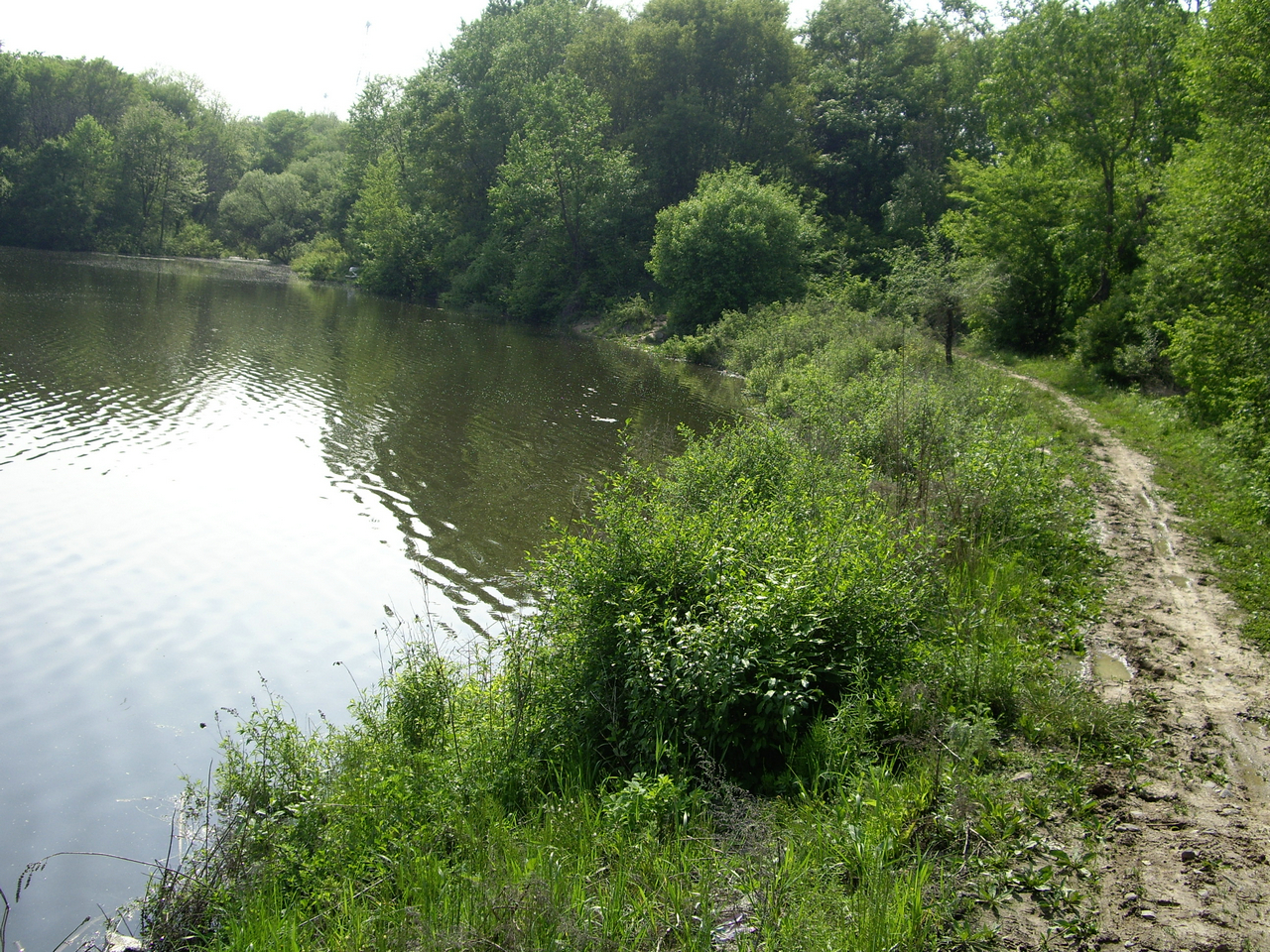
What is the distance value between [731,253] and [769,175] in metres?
14.6

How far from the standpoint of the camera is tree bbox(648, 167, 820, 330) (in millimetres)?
42625

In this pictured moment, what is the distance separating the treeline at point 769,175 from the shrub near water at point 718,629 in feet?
37.4

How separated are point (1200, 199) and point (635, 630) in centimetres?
1783

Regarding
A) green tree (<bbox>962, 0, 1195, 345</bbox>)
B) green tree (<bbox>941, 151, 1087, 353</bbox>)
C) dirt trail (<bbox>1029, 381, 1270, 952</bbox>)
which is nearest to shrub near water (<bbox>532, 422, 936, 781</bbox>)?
dirt trail (<bbox>1029, 381, 1270, 952</bbox>)

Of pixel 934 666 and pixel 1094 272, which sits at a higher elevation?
pixel 1094 272

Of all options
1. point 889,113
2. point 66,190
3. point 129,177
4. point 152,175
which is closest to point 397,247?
point 152,175

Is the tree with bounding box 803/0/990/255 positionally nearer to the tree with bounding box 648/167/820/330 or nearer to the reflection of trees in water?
the tree with bounding box 648/167/820/330

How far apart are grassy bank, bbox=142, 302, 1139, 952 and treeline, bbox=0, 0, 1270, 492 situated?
11.0 meters

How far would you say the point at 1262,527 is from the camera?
Result: 38.4ft

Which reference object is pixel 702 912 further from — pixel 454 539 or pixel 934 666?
pixel 454 539

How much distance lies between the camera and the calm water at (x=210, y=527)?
8.12 meters

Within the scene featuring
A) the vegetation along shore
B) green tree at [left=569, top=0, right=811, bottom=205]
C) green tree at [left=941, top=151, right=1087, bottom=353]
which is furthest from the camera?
green tree at [left=569, top=0, right=811, bottom=205]

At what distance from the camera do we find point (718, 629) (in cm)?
709

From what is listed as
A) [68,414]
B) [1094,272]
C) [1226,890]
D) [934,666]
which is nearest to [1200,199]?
[1094,272]
